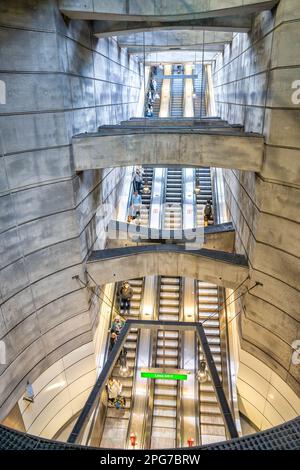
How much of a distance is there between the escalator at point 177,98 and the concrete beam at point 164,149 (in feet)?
48.9

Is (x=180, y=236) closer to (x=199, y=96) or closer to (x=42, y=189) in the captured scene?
(x=42, y=189)

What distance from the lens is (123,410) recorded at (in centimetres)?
1102

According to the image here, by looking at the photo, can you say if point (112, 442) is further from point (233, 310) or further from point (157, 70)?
point (157, 70)

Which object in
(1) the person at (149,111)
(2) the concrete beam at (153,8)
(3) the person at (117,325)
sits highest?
(2) the concrete beam at (153,8)

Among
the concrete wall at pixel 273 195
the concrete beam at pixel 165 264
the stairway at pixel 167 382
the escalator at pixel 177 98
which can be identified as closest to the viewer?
the concrete wall at pixel 273 195

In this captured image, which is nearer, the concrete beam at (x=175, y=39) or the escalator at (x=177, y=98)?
the concrete beam at (x=175, y=39)

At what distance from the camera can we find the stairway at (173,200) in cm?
1598

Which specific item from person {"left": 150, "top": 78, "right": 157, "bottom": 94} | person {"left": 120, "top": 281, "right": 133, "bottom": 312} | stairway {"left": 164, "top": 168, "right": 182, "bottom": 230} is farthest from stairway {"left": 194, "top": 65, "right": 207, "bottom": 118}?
person {"left": 120, "top": 281, "right": 133, "bottom": 312}

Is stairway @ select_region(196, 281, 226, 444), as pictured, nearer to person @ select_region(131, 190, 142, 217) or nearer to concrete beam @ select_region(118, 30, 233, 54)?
person @ select_region(131, 190, 142, 217)

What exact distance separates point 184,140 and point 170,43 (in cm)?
734

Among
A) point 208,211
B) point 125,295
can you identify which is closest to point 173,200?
point 208,211

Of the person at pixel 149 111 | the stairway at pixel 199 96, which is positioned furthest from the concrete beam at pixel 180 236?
the stairway at pixel 199 96

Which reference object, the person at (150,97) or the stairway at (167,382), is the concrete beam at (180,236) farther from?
the person at (150,97)

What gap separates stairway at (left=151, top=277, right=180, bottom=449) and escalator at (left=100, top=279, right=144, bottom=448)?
0.84 meters
